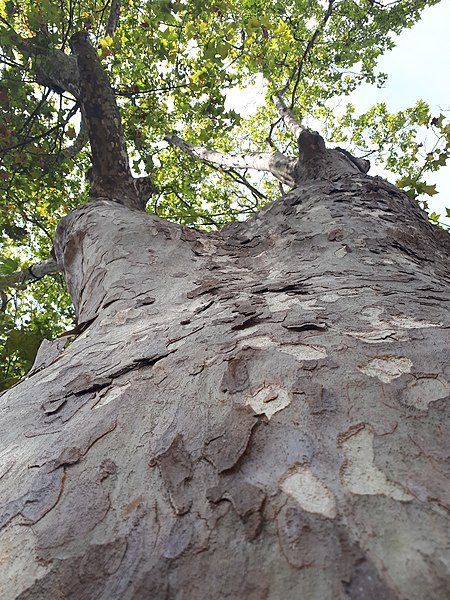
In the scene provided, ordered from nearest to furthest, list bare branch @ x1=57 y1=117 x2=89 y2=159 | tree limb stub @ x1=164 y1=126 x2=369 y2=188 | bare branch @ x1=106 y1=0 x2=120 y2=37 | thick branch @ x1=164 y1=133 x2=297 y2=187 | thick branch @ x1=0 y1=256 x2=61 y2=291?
tree limb stub @ x1=164 y1=126 x2=369 y2=188 < thick branch @ x1=164 y1=133 x2=297 y2=187 < thick branch @ x1=0 y1=256 x2=61 y2=291 < bare branch @ x1=57 y1=117 x2=89 y2=159 < bare branch @ x1=106 y1=0 x2=120 y2=37

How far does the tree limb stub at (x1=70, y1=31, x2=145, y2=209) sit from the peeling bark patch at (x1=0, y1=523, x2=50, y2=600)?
10.1 ft

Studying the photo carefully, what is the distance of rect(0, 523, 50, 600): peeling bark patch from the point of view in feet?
1.91

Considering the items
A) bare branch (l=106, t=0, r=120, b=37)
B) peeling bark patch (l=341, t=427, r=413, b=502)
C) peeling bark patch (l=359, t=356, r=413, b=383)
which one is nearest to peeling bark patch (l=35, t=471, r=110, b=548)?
peeling bark patch (l=341, t=427, r=413, b=502)

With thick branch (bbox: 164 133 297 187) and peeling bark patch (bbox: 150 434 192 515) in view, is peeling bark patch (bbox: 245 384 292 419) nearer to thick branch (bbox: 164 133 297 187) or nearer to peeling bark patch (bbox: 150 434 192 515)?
peeling bark patch (bbox: 150 434 192 515)

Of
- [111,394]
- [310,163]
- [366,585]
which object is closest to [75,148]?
[310,163]

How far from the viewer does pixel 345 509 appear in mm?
545

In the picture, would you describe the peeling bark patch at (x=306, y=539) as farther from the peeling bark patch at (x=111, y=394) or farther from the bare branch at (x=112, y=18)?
the bare branch at (x=112, y=18)

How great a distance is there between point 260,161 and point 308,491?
4214 millimetres

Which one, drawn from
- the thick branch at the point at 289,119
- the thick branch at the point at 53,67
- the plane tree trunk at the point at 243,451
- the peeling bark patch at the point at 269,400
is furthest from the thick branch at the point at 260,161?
the peeling bark patch at the point at 269,400

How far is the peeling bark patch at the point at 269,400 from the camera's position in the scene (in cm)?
77

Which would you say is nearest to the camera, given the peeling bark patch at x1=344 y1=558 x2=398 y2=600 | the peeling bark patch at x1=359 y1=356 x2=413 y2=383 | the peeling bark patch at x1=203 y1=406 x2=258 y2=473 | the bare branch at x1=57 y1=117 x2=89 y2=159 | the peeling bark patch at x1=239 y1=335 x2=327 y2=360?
the peeling bark patch at x1=344 y1=558 x2=398 y2=600

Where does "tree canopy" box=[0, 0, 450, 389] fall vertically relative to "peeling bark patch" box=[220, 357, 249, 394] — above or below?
above

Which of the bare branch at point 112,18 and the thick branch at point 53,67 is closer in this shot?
the thick branch at point 53,67

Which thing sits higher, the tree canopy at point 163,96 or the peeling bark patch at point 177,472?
the tree canopy at point 163,96
